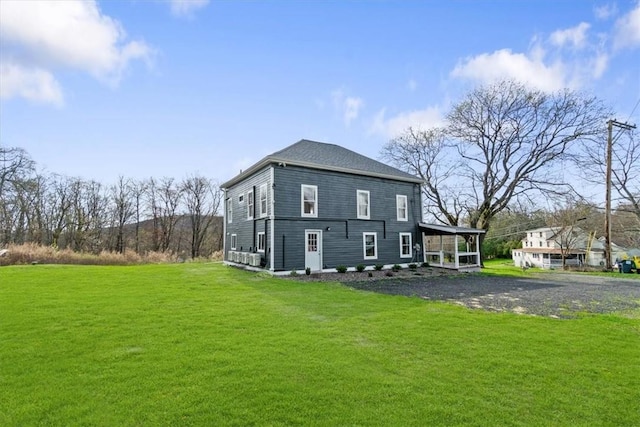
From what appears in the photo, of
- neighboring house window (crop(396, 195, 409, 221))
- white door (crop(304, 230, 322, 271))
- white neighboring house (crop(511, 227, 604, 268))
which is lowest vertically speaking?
white neighboring house (crop(511, 227, 604, 268))

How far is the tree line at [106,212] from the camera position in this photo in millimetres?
26172

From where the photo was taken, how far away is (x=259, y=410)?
2830 mm

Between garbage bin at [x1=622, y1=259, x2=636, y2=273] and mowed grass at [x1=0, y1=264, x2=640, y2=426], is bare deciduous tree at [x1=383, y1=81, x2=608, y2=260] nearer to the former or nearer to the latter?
garbage bin at [x1=622, y1=259, x2=636, y2=273]

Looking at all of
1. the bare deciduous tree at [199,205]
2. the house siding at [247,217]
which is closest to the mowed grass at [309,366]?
the house siding at [247,217]

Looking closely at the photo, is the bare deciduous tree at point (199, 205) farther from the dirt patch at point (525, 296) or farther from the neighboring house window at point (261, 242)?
the dirt patch at point (525, 296)

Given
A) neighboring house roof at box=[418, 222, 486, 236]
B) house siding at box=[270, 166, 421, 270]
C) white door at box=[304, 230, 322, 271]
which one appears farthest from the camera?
neighboring house roof at box=[418, 222, 486, 236]

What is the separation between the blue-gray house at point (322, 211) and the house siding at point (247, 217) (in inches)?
1.8

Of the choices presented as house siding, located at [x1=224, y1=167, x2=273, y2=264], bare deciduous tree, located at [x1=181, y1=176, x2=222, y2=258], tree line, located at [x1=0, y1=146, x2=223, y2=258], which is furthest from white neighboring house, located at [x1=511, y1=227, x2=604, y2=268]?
tree line, located at [x1=0, y1=146, x2=223, y2=258]

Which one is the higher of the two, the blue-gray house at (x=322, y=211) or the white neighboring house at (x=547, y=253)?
the blue-gray house at (x=322, y=211)

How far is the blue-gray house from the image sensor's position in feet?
46.5

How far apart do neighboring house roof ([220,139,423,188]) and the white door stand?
3.16 m

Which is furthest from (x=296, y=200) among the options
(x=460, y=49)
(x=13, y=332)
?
(x=13, y=332)

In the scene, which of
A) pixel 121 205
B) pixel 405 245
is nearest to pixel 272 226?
pixel 405 245

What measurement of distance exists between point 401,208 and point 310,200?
19.0ft
